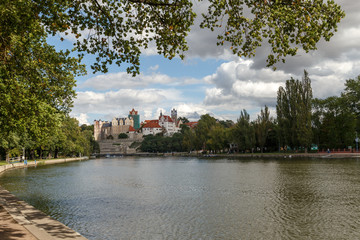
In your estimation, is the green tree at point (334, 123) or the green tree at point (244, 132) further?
the green tree at point (244, 132)

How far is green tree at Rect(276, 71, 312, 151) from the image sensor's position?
227ft

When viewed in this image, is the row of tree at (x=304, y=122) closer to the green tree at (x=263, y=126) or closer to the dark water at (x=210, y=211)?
the green tree at (x=263, y=126)

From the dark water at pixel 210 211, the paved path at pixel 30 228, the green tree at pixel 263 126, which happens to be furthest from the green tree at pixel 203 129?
the paved path at pixel 30 228

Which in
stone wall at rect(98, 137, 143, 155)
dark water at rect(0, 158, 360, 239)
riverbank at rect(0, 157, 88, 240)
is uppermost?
stone wall at rect(98, 137, 143, 155)

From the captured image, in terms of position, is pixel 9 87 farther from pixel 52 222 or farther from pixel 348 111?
pixel 348 111

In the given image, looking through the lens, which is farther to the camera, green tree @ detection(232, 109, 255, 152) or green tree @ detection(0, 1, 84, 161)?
green tree @ detection(232, 109, 255, 152)

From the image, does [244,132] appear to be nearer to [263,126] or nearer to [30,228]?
[263,126]

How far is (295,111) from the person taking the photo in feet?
232

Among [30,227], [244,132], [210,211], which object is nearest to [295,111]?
[244,132]

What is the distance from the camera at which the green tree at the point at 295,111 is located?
69.1m

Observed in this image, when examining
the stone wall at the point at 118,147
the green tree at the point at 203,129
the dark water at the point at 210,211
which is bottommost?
the dark water at the point at 210,211

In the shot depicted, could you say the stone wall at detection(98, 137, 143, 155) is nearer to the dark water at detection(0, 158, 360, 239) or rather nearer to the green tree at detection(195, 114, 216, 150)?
the green tree at detection(195, 114, 216, 150)

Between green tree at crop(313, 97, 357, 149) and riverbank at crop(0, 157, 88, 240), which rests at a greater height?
green tree at crop(313, 97, 357, 149)

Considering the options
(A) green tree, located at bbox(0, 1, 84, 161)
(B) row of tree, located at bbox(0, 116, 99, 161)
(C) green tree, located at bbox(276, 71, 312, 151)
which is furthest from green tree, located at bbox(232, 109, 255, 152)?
(A) green tree, located at bbox(0, 1, 84, 161)
